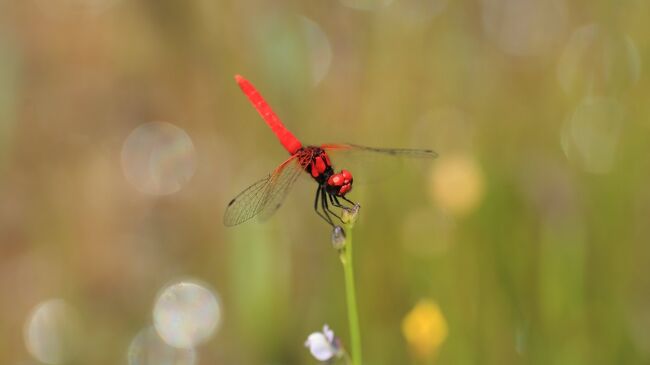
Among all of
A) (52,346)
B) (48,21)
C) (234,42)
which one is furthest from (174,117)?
(52,346)

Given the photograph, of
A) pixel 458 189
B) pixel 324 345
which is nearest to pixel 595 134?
pixel 458 189

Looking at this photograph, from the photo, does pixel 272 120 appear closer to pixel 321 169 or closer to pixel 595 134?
pixel 321 169

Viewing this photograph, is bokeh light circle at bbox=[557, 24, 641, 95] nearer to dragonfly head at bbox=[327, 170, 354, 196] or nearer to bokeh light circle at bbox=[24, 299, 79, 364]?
dragonfly head at bbox=[327, 170, 354, 196]

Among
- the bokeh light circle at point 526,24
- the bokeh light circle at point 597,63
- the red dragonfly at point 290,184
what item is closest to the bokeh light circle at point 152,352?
the red dragonfly at point 290,184

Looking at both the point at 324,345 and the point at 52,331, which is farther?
the point at 52,331

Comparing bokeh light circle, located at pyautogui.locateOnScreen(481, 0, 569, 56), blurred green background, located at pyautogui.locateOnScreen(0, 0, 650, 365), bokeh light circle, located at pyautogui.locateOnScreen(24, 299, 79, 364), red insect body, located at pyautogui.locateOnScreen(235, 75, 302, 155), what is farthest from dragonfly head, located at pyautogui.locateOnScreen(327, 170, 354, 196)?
bokeh light circle, located at pyautogui.locateOnScreen(481, 0, 569, 56)

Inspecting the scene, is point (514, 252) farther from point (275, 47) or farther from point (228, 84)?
point (228, 84)
